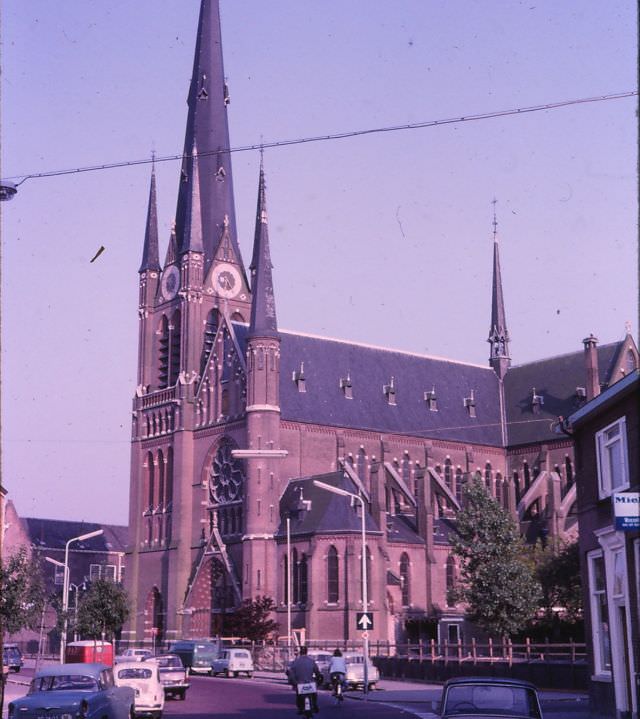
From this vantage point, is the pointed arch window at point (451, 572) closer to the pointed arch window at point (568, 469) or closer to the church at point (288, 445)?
the church at point (288, 445)

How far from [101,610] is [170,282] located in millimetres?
28204

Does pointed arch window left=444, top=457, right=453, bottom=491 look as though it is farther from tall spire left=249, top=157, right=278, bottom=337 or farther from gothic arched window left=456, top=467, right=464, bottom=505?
tall spire left=249, top=157, right=278, bottom=337

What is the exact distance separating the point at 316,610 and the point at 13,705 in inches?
1822

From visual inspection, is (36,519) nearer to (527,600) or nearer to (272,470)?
(272,470)

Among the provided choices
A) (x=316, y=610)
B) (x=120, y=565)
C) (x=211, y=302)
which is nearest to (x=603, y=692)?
(x=316, y=610)

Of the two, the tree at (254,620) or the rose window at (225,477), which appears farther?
the rose window at (225,477)

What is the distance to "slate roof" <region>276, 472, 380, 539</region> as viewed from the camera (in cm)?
6481

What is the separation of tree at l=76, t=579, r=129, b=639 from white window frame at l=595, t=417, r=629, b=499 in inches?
1646

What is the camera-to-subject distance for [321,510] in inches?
2598

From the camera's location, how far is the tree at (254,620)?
63281 mm

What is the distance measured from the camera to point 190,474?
74812 mm

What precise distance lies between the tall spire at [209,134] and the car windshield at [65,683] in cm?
6260

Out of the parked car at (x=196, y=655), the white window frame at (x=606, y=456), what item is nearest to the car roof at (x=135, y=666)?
the white window frame at (x=606, y=456)

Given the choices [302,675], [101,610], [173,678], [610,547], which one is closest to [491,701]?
[610,547]
